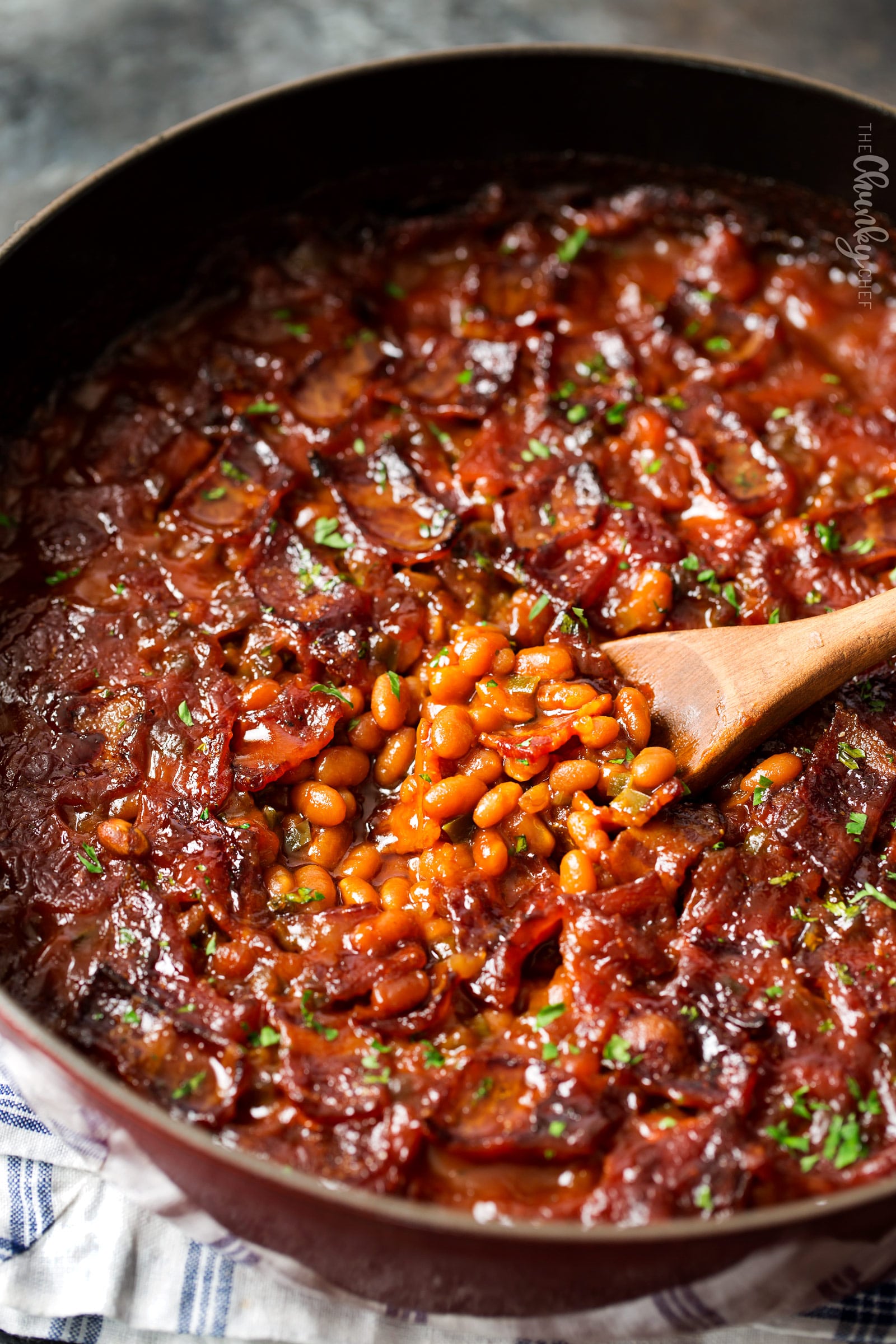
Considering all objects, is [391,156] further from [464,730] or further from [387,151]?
[464,730]

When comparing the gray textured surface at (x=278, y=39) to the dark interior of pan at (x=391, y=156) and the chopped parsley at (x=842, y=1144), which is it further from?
the chopped parsley at (x=842, y=1144)

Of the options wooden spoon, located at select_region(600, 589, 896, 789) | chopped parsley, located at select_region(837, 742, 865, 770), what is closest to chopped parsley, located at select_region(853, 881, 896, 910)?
chopped parsley, located at select_region(837, 742, 865, 770)

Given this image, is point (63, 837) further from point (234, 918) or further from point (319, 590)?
point (319, 590)

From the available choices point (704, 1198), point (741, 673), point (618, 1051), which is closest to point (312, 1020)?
point (618, 1051)

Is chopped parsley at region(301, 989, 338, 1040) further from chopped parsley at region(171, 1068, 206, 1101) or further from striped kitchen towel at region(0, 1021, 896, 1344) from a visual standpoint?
striped kitchen towel at region(0, 1021, 896, 1344)

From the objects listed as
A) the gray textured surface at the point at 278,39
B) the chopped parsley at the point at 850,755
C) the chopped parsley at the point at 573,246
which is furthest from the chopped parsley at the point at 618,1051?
the gray textured surface at the point at 278,39

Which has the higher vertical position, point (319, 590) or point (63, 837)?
point (319, 590)

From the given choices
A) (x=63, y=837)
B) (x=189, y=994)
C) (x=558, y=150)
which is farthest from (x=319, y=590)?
(x=558, y=150)
